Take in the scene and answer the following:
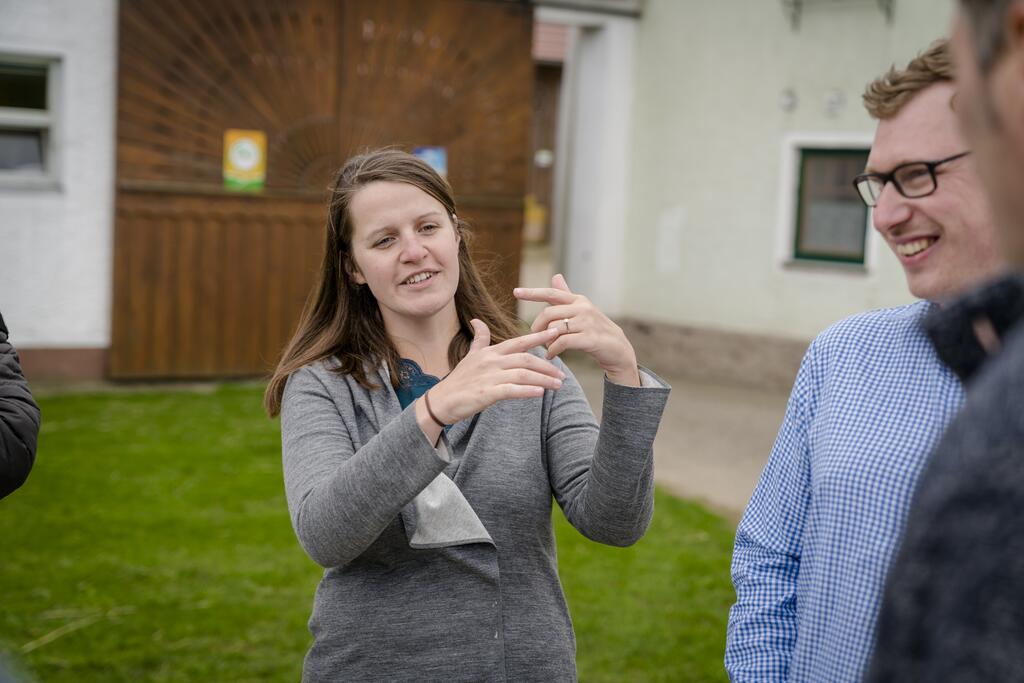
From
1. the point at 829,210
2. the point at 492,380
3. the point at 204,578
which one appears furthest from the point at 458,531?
the point at 829,210

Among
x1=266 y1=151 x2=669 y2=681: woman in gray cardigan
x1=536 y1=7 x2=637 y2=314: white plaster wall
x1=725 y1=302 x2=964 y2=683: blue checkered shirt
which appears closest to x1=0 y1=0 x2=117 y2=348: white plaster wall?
x1=536 y1=7 x2=637 y2=314: white plaster wall

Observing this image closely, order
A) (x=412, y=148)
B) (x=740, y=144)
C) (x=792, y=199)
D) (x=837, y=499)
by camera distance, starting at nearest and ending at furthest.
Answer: (x=837, y=499), (x=412, y=148), (x=792, y=199), (x=740, y=144)

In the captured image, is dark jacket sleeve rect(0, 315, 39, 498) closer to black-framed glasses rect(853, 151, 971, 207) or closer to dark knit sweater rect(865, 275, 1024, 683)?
black-framed glasses rect(853, 151, 971, 207)

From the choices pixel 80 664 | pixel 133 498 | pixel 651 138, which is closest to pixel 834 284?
pixel 651 138

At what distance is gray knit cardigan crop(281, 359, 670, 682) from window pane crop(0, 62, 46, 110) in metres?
8.53

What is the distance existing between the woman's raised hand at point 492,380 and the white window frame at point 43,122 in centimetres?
885

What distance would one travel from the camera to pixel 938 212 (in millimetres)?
1803

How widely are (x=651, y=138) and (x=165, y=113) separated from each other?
4.82 m

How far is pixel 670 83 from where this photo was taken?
1208 cm

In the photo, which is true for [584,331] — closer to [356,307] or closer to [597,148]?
[356,307]

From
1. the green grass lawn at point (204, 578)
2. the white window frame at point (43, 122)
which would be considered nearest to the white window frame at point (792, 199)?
the green grass lawn at point (204, 578)

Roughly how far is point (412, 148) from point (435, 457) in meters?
8.70

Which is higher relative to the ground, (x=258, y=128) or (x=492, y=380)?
(x=258, y=128)

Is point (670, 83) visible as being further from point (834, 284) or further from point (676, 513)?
point (676, 513)
